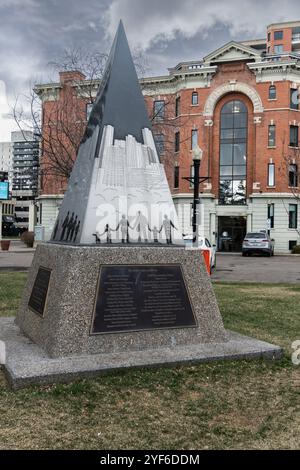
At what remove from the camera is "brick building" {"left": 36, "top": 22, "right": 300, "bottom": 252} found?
42.6 meters

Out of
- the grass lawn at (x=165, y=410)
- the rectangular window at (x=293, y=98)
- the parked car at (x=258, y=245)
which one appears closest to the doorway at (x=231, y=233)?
the parked car at (x=258, y=245)

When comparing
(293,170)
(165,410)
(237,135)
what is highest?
(237,135)

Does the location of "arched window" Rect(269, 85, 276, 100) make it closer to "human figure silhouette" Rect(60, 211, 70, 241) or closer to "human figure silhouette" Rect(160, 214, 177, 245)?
"human figure silhouette" Rect(160, 214, 177, 245)

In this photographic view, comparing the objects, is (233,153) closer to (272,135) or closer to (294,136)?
(272,135)

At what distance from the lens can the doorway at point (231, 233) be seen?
144ft

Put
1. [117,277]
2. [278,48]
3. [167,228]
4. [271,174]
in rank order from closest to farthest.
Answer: [117,277] < [167,228] < [271,174] < [278,48]

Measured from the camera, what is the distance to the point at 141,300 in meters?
5.59

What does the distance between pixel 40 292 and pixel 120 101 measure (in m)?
2.60

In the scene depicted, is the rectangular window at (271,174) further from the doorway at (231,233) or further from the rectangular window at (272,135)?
the doorway at (231,233)

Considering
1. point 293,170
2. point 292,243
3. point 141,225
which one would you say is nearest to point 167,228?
point 141,225

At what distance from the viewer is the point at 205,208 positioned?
4431cm
